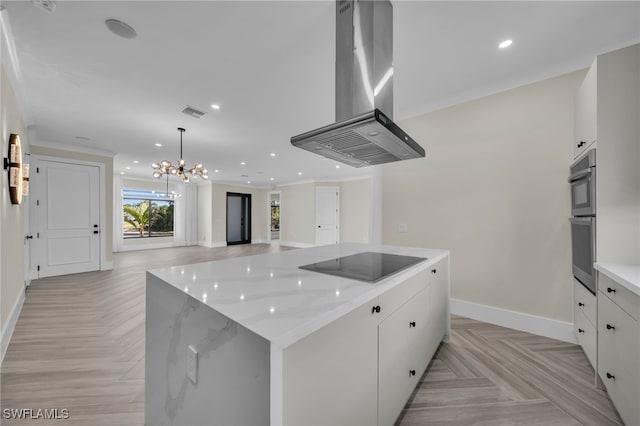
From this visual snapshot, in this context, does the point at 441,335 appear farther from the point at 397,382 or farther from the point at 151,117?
the point at 151,117

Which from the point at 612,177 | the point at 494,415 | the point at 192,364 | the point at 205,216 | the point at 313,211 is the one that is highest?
the point at 612,177

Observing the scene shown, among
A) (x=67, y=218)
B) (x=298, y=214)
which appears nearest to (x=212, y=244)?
(x=298, y=214)

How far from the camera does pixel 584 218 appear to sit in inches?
76.0

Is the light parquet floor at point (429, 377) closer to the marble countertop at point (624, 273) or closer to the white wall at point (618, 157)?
the marble countertop at point (624, 273)

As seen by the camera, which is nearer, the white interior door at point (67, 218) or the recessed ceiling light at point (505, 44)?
the recessed ceiling light at point (505, 44)

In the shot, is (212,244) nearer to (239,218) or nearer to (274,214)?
(239,218)

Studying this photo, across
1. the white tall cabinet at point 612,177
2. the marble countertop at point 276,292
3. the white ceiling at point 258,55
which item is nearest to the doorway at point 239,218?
the white ceiling at point 258,55

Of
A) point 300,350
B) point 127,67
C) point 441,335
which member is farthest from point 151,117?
point 441,335

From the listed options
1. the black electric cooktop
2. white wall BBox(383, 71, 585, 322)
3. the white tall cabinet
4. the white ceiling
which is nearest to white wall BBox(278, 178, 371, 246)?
white wall BBox(383, 71, 585, 322)

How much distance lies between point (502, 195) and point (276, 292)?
2719 millimetres

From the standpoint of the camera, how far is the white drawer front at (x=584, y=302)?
5.82 feet

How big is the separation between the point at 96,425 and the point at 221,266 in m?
1.12

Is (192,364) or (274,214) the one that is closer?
(192,364)

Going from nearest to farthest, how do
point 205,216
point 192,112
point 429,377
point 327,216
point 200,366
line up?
point 200,366 < point 429,377 < point 192,112 < point 327,216 < point 205,216
